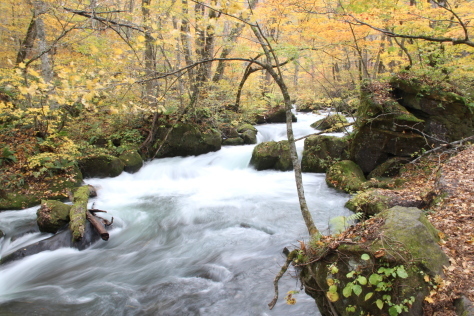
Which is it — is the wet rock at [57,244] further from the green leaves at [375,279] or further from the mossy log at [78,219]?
the green leaves at [375,279]

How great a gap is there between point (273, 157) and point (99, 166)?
6.17 m

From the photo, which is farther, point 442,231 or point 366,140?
point 366,140

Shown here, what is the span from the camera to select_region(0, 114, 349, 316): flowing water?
4305mm

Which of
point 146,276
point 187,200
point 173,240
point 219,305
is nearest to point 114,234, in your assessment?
point 173,240

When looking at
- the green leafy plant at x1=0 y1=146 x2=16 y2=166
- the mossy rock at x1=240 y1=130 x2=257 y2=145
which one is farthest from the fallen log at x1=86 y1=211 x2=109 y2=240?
the mossy rock at x1=240 y1=130 x2=257 y2=145

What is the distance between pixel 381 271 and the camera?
8.13 feet

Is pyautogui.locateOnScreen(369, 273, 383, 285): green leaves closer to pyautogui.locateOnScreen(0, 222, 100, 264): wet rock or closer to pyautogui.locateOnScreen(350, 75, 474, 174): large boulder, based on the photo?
pyautogui.locateOnScreen(0, 222, 100, 264): wet rock

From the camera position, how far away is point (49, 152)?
8.36 metres

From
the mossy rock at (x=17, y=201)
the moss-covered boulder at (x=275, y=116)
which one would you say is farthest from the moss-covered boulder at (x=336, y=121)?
the mossy rock at (x=17, y=201)

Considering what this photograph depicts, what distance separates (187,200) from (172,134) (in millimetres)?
3916

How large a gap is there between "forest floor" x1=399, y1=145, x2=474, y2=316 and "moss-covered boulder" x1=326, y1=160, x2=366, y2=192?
1.20m

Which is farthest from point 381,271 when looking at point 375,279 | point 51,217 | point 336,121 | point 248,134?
point 248,134

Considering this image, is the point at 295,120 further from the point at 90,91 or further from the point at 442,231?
the point at 90,91

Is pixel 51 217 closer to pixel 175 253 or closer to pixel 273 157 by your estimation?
pixel 175 253
